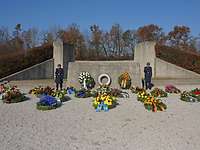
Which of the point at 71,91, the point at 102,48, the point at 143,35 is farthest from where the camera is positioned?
the point at 143,35

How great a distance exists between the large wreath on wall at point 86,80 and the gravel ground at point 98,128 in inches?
189

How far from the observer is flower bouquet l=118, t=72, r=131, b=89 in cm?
1484

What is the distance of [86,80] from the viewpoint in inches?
581

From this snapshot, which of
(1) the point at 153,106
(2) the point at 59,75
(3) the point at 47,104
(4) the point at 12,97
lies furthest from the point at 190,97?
(2) the point at 59,75

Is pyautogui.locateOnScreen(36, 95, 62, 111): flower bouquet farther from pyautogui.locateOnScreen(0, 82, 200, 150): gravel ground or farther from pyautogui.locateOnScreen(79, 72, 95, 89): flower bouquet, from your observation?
pyautogui.locateOnScreen(79, 72, 95, 89): flower bouquet

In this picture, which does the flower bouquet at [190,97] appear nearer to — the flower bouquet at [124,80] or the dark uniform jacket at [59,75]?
the flower bouquet at [124,80]

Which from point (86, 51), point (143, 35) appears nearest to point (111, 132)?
point (86, 51)

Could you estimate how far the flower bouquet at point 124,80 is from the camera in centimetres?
1484

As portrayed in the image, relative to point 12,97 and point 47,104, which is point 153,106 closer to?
point 47,104

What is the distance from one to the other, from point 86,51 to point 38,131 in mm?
28275

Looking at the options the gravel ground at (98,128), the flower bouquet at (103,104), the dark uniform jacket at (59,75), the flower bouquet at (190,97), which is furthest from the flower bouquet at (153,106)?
the dark uniform jacket at (59,75)

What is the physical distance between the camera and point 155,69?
23.6m

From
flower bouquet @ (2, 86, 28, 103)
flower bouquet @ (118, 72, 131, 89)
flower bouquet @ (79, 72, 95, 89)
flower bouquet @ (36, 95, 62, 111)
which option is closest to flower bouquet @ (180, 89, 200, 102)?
flower bouquet @ (118, 72, 131, 89)

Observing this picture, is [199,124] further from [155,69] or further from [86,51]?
[86,51]
